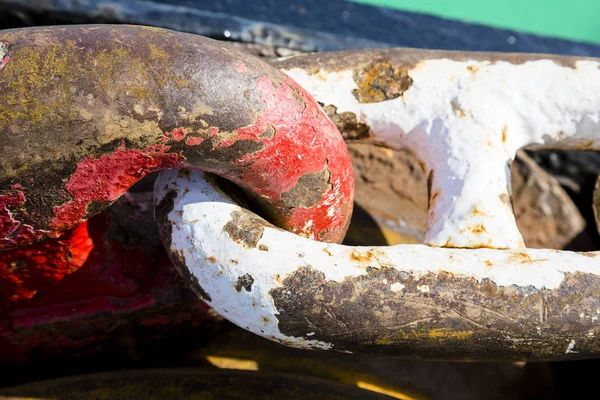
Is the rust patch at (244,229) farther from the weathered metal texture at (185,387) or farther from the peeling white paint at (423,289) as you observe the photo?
the weathered metal texture at (185,387)

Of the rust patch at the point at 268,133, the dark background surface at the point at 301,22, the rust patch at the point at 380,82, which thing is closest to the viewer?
the rust patch at the point at 268,133

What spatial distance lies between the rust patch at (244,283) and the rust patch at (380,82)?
54 centimetres

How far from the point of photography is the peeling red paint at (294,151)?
89cm

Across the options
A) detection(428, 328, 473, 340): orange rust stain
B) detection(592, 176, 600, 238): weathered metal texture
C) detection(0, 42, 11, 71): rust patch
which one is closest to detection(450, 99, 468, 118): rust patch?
detection(428, 328, 473, 340): orange rust stain

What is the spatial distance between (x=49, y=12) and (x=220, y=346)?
111cm

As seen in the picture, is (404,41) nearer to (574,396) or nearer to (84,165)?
(574,396)

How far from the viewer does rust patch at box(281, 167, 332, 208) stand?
3.20 feet

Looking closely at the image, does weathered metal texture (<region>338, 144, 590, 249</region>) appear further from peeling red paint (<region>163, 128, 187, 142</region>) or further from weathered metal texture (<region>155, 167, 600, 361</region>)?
peeling red paint (<region>163, 128, 187, 142</region>)

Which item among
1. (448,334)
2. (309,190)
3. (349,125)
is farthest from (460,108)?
Result: (448,334)

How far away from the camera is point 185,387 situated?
1121 mm

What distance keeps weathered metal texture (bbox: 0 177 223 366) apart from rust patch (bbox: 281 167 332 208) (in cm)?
40

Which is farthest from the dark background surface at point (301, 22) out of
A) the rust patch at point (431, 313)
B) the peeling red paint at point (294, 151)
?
the rust patch at point (431, 313)

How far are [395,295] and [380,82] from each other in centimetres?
57

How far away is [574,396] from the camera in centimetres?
140
